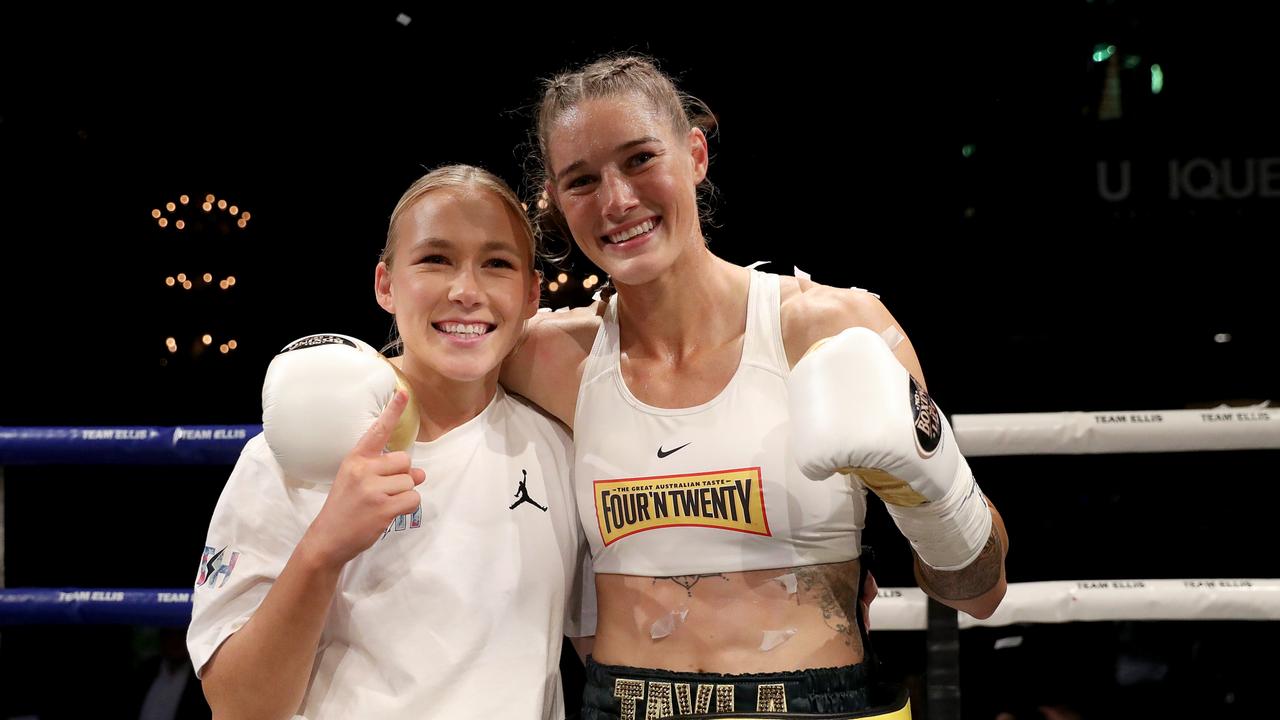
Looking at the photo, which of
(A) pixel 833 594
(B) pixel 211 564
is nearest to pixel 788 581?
(A) pixel 833 594

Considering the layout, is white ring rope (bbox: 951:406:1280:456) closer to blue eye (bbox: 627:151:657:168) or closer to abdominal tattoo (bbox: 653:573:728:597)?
abdominal tattoo (bbox: 653:573:728:597)

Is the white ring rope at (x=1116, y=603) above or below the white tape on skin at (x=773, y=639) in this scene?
below

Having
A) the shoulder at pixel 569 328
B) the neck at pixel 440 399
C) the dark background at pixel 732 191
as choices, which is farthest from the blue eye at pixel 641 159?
the dark background at pixel 732 191

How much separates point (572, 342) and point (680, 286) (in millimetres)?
209

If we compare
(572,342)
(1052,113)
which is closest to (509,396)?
(572,342)

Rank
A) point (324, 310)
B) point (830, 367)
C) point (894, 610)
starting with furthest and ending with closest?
point (324, 310) < point (894, 610) < point (830, 367)

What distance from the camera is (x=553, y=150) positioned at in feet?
5.16

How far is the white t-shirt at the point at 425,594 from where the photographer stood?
1363mm

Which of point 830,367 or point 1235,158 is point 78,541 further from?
point 1235,158

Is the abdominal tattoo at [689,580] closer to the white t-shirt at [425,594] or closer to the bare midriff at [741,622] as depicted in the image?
the bare midriff at [741,622]

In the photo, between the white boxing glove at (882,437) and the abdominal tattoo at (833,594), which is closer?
the white boxing glove at (882,437)

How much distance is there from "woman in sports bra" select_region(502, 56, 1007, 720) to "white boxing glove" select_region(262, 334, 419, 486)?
0.37m

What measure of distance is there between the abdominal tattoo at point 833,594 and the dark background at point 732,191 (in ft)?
7.95

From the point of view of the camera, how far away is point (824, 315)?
1465mm
